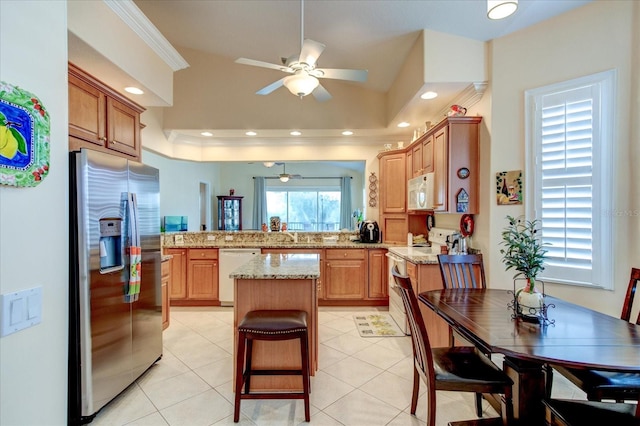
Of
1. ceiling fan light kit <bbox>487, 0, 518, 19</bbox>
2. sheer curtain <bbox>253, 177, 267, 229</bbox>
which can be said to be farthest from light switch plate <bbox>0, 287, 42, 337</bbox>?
sheer curtain <bbox>253, 177, 267, 229</bbox>

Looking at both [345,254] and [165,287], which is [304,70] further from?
[345,254]

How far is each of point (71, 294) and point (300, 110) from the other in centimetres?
346

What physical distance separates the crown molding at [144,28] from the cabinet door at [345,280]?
3.12m

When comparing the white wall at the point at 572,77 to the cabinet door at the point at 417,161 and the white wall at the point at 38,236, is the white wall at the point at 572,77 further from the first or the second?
the white wall at the point at 38,236

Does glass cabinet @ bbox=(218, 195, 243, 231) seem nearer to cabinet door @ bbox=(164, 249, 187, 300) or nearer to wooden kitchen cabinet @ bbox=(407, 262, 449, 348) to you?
cabinet door @ bbox=(164, 249, 187, 300)

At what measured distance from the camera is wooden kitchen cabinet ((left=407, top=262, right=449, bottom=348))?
2.95m

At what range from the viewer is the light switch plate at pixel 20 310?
81 centimetres

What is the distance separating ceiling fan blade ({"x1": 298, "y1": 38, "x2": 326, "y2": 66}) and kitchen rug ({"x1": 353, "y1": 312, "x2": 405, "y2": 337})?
281cm

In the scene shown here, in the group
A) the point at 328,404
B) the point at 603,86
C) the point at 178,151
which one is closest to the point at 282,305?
the point at 328,404

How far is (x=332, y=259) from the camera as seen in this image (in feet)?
14.4

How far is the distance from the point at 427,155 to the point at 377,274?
185 cm

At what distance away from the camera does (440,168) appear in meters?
3.04

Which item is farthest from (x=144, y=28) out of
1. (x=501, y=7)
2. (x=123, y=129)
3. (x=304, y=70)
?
(x=501, y=7)

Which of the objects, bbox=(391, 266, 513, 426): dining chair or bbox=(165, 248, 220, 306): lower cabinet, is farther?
bbox=(165, 248, 220, 306): lower cabinet
